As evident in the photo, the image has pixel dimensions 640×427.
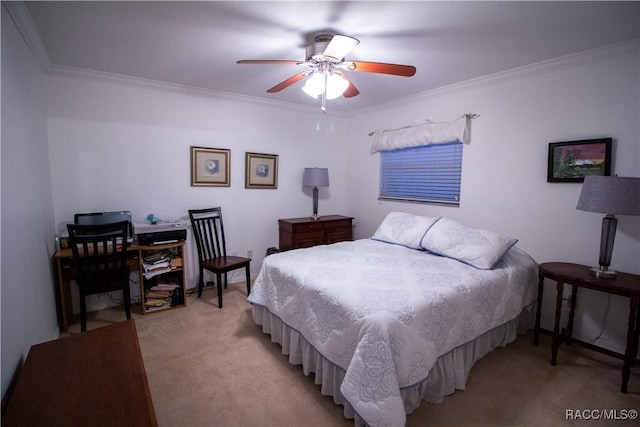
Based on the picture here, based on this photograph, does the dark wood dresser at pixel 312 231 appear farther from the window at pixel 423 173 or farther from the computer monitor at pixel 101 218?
the computer monitor at pixel 101 218

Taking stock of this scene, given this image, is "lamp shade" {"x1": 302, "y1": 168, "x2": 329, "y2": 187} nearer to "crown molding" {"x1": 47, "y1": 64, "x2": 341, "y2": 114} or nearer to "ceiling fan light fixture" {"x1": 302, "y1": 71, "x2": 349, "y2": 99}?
"crown molding" {"x1": 47, "y1": 64, "x2": 341, "y2": 114}

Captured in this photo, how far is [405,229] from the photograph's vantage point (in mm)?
3057

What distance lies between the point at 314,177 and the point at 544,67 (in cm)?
259

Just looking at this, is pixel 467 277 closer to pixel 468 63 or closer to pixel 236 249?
pixel 468 63

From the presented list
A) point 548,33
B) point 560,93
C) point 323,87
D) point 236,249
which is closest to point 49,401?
point 323,87

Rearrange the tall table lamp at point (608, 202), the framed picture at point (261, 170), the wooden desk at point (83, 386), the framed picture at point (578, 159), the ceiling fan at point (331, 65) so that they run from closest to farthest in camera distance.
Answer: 1. the wooden desk at point (83, 386)
2. the ceiling fan at point (331, 65)
3. the tall table lamp at point (608, 202)
4. the framed picture at point (578, 159)
5. the framed picture at point (261, 170)

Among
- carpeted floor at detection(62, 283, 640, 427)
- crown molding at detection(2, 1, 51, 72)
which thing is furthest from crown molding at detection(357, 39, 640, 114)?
crown molding at detection(2, 1, 51, 72)

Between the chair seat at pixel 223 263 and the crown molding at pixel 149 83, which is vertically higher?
the crown molding at pixel 149 83

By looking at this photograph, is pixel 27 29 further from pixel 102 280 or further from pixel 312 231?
pixel 312 231

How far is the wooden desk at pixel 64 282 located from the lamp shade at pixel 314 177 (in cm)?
221

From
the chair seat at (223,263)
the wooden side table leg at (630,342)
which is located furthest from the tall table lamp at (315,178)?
the wooden side table leg at (630,342)

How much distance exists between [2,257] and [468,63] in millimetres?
3329

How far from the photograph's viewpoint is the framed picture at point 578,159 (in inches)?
88.9

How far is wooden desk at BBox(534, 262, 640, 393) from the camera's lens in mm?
1868
